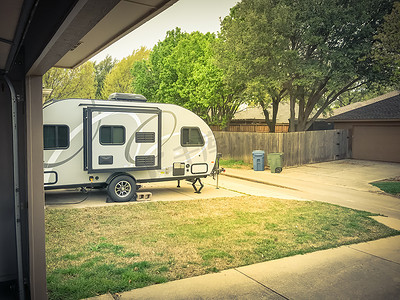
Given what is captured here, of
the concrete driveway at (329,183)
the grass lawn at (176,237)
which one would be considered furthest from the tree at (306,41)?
the grass lawn at (176,237)

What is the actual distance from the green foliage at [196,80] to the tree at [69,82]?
7.13 m

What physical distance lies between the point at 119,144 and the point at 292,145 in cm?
1334

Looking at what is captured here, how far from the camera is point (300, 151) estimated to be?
2283 centimetres

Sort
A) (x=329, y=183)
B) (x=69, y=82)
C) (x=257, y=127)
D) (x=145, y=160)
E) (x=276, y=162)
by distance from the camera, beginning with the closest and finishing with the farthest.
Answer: (x=145, y=160) < (x=329, y=183) < (x=276, y=162) < (x=69, y=82) < (x=257, y=127)

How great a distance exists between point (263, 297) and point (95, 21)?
4.33 m

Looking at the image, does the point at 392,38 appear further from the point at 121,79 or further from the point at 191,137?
the point at 121,79

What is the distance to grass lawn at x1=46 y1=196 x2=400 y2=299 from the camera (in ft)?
19.2

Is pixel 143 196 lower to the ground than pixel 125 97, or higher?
lower

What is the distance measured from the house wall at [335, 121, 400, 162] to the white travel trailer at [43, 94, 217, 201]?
1793cm

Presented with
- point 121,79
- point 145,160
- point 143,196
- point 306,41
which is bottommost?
point 143,196

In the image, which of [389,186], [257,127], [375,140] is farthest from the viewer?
[257,127]

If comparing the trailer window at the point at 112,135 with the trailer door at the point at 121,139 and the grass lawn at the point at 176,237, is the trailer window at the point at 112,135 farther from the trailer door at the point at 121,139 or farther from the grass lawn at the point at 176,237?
the grass lawn at the point at 176,237

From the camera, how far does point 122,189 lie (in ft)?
38.5

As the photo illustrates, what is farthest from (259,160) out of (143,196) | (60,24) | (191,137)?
(60,24)
